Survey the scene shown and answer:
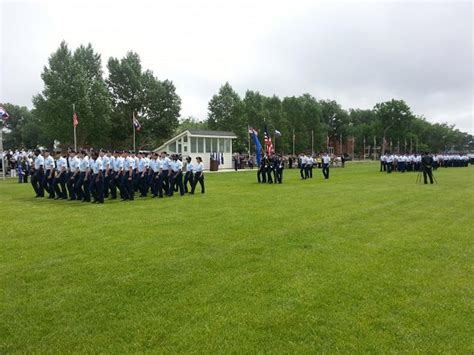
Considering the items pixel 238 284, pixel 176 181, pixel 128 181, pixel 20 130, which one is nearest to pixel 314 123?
pixel 20 130

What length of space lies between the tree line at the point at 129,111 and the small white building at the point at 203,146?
10.1 meters

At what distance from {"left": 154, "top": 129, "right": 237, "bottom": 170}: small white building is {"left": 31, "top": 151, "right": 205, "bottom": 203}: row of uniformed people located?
23395 millimetres

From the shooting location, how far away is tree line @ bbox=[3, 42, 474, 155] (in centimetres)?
4775

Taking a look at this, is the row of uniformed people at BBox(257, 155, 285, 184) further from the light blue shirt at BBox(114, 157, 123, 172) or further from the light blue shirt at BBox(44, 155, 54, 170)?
the light blue shirt at BBox(44, 155, 54, 170)

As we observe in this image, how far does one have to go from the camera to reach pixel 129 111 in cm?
5556

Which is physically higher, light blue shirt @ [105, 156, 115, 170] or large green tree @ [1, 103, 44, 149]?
large green tree @ [1, 103, 44, 149]

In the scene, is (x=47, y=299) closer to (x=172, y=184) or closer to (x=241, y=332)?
(x=241, y=332)

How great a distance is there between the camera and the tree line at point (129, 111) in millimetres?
47750

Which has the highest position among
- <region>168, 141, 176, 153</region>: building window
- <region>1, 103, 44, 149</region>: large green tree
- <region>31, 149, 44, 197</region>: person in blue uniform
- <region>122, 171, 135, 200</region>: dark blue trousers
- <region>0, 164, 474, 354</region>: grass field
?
<region>1, 103, 44, 149</region>: large green tree

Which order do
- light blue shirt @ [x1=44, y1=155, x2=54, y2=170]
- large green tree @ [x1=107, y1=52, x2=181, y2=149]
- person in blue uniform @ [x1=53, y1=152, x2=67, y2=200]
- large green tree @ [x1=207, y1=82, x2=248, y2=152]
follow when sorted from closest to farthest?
1. person in blue uniform @ [x1=53, y1=152, x2=67, y2=200]
2. light blue shirt @ [x1=44, y1=155, x2=54, y2=170]
3. large green tree @ [x1=107, y1=52, x2=181, y2=149]
4. large green tree @ [x1=207, y1=82, x2=248, y2=152]

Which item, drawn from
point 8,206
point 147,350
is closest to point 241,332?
point 147,350

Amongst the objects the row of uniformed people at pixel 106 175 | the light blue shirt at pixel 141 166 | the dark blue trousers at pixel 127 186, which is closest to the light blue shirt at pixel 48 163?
the row of uniformed people at pixel 106 175

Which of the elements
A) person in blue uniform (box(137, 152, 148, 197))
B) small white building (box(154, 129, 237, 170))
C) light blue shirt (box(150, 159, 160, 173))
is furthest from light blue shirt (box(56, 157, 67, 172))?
small white building (box(154, 129, 237, 170))

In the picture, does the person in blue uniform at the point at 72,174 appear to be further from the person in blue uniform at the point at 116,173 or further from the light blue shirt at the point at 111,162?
the person in blue uniform at the point at 116,173
